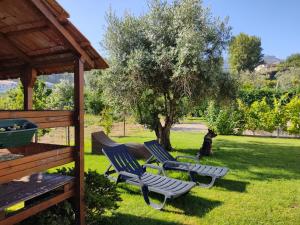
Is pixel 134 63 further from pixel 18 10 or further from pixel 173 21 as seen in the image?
pixel 18 10

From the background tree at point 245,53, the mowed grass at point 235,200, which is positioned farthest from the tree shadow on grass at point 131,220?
the background tree at point 245,53

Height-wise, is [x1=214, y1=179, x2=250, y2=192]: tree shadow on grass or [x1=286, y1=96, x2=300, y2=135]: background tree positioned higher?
[x1=286, y1=96, x2=300, y2=135]: background tree

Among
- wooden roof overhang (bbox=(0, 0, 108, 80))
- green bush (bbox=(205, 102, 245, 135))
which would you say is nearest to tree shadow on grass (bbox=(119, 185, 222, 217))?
wooden roof overhang (bbox=(0, 0, 108, 80))

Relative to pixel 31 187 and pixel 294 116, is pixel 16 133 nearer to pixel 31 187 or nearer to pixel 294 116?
pixel 31 187

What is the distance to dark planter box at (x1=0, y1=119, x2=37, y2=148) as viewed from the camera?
351 cm

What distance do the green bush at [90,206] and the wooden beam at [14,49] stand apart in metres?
2.21

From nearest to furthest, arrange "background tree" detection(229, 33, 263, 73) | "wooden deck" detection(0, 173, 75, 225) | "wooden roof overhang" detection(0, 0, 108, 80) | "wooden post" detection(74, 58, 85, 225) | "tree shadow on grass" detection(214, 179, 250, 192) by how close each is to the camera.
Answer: "wooden deck" detection(0, 173, 75, 225) → "wooden roof overhang" detection(0, 0, 108, 80) → "wooden post" detection(74, 58, 85, 225) → "tree shadow on grass" detection(214, 179, 250, 192) → "background tree" detection(229, 33, 263, 73)

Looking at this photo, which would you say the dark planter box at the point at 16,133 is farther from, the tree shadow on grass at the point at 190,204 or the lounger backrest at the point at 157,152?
the lounger backrest at the point at 157,152

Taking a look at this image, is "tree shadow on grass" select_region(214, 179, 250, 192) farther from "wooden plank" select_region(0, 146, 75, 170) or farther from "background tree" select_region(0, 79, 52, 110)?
"background tree" select_region(0, 79, 52, 110)

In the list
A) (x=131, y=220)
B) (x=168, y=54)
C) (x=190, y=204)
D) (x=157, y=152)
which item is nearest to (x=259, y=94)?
(x=168, y=54)

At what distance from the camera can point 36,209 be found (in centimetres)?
402

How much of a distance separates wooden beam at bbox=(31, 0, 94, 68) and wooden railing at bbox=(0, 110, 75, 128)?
95 centimetres

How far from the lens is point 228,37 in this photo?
1195 cm

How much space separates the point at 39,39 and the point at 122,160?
3.85 metres
